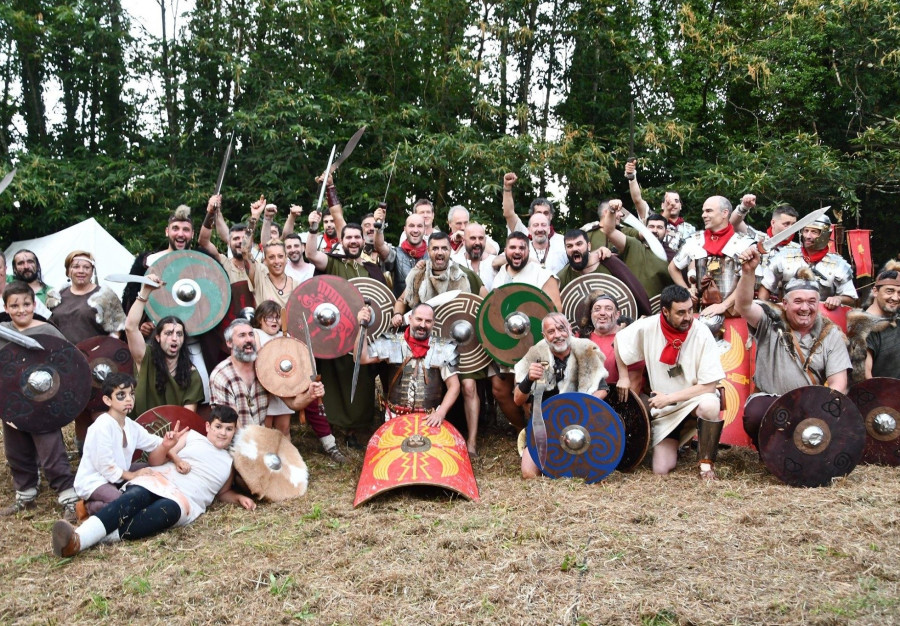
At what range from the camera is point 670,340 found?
16.8ft

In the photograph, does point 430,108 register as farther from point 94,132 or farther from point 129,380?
point 129,380

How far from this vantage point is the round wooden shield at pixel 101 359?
5.43m

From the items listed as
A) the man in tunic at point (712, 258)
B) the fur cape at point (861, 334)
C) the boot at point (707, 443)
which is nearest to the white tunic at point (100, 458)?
the boot at point (707, 443)

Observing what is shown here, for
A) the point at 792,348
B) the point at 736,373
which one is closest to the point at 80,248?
the point at 736,373

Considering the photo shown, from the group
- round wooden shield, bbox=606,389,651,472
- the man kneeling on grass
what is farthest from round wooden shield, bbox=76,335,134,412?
round wooden shield, bbox=606,389,651,472

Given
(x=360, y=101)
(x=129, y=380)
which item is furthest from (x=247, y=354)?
(x=360, y=101)

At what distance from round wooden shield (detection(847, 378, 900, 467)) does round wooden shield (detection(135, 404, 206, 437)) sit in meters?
4.10

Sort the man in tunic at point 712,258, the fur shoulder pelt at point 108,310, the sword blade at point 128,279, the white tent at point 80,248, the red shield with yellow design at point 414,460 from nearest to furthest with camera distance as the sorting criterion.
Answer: the red shield with yellow design at point 414,460 → the sword blade at point 128,279 → the fur shoulder pelt at point 108,310 → the man in tunic at point 712,258 → the white tent at point 80,248

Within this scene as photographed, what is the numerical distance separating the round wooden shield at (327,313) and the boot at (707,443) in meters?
2.38

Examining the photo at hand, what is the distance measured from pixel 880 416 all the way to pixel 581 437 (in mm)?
1893

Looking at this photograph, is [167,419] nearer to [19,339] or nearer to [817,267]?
[19,339]

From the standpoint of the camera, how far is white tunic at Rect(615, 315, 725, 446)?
5.08 metres

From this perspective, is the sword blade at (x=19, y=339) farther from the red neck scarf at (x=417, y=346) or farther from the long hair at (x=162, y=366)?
the red neck scarf at (x=417, y=346)

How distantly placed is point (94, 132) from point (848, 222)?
11.0 metres
